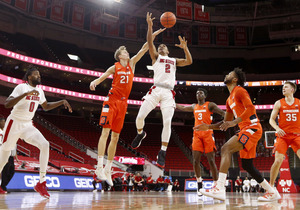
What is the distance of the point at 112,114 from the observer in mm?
5727

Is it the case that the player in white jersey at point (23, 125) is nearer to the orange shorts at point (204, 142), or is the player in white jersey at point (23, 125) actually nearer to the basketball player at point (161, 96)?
→ the basketball player at point (161, 96)

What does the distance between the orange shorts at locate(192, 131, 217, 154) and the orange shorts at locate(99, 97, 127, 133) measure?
228cm

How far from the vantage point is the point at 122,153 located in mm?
26844

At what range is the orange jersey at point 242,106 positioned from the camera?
15.8 feet

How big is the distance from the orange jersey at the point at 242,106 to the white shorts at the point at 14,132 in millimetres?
3421

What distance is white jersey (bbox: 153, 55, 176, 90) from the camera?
6.06m

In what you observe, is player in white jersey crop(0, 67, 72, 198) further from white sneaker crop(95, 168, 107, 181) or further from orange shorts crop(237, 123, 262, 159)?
orange shorts crop(237, 123, 262, 159)

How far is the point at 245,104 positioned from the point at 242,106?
0.81 ft

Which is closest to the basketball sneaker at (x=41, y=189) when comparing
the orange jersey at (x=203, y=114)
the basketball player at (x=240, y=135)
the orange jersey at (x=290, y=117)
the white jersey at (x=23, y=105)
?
the white jersey at (x=23, y=105)

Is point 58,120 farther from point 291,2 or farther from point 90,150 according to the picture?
point 291,2

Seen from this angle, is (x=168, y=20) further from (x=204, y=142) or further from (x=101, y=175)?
(x=101, y=175)

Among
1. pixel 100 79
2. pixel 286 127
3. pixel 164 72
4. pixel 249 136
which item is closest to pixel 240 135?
pixel 249 136

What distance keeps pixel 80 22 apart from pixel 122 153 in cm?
1247

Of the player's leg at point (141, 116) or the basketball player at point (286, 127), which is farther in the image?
the basketball player at point (286, 127)
